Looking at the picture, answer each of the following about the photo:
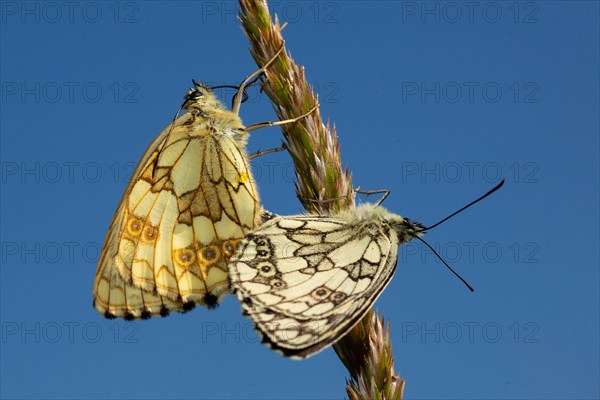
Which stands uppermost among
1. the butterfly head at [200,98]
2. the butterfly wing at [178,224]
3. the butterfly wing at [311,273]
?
the butterfly head at [200,98]

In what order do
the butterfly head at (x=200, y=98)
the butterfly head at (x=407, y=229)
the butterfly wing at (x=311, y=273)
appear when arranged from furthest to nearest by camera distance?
1. the butterfly head at (x=200, y=98)
2. the butterfly head at (x=407, y=229)
3. the butterfly wing at (x=311, y=273)

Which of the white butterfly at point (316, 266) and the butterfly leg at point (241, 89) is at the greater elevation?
the butterfly leg at point (241, 89)

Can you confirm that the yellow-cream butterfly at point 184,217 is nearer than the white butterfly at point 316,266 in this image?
No

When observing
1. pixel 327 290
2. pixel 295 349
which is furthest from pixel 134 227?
pixel 295 349

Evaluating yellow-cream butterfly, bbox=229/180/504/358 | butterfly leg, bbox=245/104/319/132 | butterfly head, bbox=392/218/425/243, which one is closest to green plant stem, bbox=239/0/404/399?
butterfly leg, bbox=245/104/319/132

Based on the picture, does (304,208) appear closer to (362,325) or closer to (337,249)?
(337,249)

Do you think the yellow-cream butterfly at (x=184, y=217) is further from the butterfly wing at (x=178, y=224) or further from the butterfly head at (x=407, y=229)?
the butterfly head at (x=407, y=229)

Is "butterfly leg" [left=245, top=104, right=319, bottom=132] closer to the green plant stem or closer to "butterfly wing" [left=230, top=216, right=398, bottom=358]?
the green plant stem

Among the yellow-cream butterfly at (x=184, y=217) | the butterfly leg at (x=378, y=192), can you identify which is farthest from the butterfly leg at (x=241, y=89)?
the butterfly leg at (x=378, y=192)
